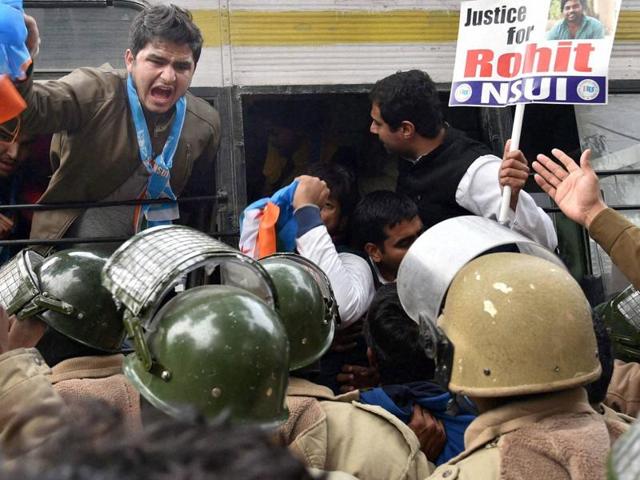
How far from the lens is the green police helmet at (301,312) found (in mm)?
3229

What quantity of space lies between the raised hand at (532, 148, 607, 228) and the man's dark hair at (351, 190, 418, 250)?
91 centimetres

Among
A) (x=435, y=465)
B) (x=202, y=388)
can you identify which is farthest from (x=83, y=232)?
(x=202, y=388)

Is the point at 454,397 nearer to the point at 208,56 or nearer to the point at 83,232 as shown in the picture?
the point at 83,232

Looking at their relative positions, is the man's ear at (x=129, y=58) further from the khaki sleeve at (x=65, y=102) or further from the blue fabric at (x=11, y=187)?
the blue fabric at (x=11, y=187)

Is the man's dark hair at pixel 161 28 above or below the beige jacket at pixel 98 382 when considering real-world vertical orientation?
above

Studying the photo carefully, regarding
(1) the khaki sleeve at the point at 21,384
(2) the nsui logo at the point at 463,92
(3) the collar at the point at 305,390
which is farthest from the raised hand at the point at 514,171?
(1) the khaki sleeve at the point at 21,384

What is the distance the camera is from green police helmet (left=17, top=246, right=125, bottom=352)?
10.7 feet

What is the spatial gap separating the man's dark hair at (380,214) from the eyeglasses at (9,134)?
1.50 m

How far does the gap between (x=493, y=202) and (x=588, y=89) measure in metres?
0.59

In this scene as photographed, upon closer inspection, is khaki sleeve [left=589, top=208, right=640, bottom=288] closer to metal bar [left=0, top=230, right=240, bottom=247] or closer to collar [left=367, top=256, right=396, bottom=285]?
collar [left=367, top=256, right=396, bottom=285]

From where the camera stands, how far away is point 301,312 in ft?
10.7

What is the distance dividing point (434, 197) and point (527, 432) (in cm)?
230

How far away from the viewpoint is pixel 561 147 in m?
5.85

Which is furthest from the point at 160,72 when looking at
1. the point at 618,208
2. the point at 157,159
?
the point at 618,208
